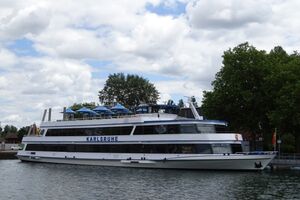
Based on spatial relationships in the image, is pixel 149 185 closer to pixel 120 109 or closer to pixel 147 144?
pixel 147 144

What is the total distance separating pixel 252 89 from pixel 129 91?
2330 inches

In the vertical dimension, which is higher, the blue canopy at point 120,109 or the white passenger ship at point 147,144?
the blue canopy at point 120,109

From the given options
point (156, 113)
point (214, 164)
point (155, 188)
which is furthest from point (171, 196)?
point (156, 113)

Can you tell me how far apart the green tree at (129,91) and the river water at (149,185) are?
73.3m

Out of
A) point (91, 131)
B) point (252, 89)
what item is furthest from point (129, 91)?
point (91, 131)

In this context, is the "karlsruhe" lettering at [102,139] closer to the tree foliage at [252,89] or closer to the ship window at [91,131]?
the ship window at [91,131]

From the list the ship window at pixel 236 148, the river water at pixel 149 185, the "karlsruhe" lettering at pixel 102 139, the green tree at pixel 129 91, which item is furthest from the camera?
the green tree at pixel 129 91

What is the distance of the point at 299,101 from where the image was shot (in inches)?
2437

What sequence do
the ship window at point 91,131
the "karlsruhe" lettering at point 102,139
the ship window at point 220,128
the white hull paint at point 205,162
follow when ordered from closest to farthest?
the white hull paint at point 205,162 → the ship window at point 220,128 → the ship window at point 91,131 → the "karlsruhe" lettering at point 102,139

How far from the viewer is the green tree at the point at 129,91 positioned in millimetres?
126238

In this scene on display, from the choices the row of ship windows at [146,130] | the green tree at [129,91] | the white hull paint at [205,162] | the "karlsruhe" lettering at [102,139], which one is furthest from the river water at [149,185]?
the green tree at [129,91]

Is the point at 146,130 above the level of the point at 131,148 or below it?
above

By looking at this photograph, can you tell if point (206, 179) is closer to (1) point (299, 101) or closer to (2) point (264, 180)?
(2) point (264, 180)

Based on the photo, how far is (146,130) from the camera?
185 feet
